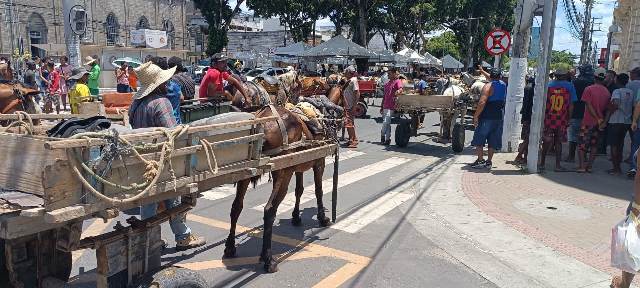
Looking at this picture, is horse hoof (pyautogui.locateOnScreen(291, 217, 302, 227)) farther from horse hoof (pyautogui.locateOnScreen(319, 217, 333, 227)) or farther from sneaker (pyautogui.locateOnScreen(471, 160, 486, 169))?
sneaker (pyautogui.locateOnScreen(471, 160, 486, 169))

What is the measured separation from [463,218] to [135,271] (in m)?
4.64

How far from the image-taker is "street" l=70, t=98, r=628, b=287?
502cm

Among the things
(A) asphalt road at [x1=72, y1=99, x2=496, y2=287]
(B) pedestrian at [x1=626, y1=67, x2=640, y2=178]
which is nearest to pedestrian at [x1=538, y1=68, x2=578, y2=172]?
(B) pedestrian at [x1=626, y1=67, x2=640, y2=178]

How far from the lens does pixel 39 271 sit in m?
3.56

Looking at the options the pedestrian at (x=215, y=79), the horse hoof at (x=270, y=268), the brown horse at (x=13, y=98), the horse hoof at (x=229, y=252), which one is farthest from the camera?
the pedestrian at (x=215, y=79)

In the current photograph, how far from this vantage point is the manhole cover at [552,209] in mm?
7078

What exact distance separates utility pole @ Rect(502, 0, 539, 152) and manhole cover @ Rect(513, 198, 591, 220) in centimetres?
368

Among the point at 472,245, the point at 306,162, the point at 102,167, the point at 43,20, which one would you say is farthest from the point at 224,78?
the point at 43,20

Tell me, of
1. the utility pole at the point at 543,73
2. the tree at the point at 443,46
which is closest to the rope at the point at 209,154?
the utility pole at the point at 543,73

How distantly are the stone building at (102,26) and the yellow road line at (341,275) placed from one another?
28235mm

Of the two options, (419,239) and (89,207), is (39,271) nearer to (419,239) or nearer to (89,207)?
(89,207)

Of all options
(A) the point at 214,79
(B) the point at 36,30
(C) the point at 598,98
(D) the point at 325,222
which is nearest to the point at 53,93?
(A) the point at 214,79

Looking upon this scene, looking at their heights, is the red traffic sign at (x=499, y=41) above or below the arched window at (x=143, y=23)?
below

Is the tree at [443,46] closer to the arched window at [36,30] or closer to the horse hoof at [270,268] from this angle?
the arched window at [36,30]
